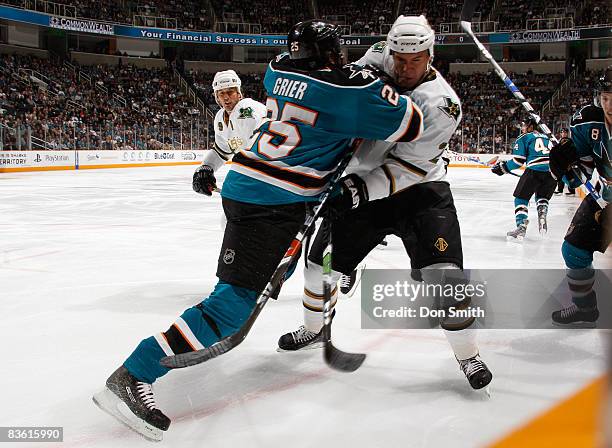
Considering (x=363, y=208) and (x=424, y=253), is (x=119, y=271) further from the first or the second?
(x=424, y=253)

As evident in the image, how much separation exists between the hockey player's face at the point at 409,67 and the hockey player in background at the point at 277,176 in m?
0.20

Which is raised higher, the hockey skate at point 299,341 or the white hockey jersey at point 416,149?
the white hockey jersey at point 416,149

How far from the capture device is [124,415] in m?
1.79

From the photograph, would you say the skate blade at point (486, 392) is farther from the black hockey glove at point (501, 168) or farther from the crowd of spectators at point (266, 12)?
the crowd of spectators at point (266, 12)

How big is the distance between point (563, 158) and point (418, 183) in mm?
902

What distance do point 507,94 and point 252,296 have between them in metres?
24.2

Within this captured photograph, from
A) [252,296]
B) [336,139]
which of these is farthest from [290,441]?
[336,139]

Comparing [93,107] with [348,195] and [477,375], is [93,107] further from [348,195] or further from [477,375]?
[477,375]

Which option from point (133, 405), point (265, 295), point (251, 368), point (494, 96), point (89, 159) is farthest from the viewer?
point (494, 96)

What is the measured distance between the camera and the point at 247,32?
27188 millimetres

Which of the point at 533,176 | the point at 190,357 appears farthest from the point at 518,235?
the point at 190,357

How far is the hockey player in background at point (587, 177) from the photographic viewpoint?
267 centimetres

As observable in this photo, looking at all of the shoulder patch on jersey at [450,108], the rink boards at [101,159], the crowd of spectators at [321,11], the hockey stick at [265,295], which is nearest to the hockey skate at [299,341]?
the hockey stick at [265,295]

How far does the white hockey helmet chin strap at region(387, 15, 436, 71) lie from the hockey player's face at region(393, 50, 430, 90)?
24mm
